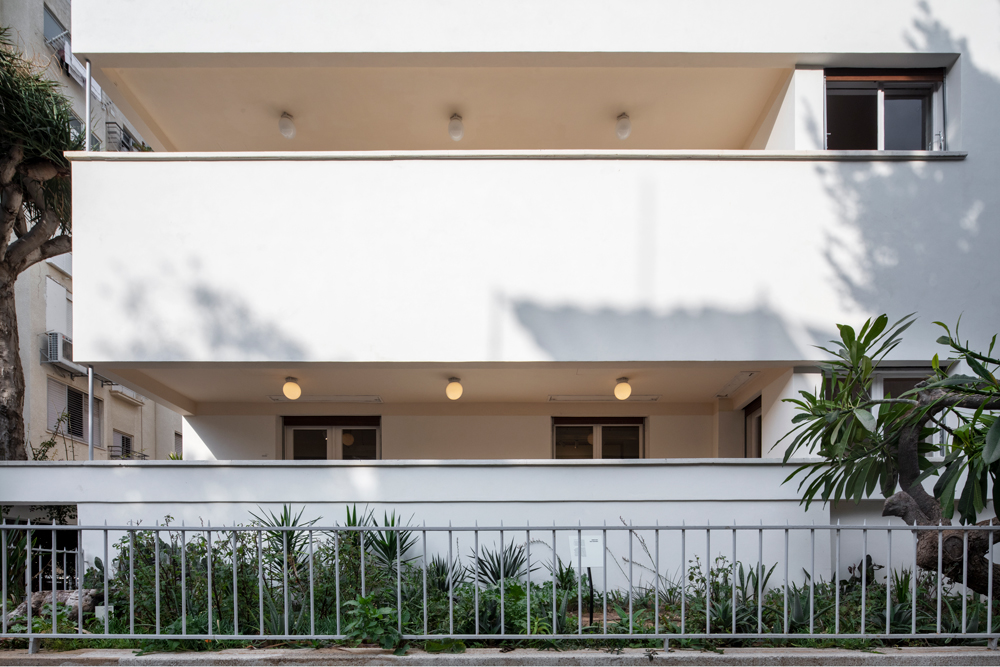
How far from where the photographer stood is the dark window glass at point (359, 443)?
37.3ft

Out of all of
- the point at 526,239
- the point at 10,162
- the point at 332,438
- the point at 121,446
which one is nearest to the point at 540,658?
the point at 526,239

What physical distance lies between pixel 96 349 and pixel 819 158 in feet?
26.5

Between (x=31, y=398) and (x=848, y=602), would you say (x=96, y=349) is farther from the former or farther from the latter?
(x=31, y=398)

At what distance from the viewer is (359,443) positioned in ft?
37.5

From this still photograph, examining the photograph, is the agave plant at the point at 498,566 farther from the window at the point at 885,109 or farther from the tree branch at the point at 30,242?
the tree branch at the point at 30,242

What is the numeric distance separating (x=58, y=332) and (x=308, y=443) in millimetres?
9791

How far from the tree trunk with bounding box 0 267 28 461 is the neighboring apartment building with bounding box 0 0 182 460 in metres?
5.27

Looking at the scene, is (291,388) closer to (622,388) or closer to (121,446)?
(622,388)

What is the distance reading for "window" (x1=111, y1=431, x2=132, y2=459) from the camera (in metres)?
19.7

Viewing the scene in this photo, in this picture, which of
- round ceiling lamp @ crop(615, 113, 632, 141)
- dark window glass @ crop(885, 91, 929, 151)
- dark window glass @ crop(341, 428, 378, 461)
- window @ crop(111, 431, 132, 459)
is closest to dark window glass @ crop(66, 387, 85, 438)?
window @ crop(111, 431, 132, 459)

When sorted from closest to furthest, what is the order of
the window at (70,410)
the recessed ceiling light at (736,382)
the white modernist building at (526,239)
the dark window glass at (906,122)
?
the white modernist building at (526,239) < the dark window glass at (906,122) < the recessed ceiling light at (736,382) < the window at (70,410)

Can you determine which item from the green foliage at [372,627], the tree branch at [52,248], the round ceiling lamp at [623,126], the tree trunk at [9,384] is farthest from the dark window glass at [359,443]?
the green foliage at [372,627]

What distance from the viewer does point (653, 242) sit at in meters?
7.80

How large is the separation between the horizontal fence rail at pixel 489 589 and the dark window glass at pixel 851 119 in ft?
14.1
